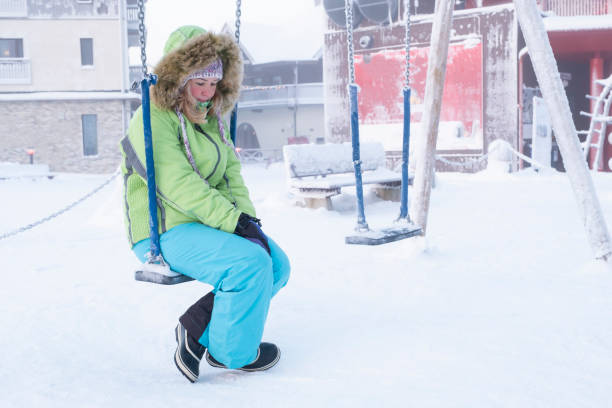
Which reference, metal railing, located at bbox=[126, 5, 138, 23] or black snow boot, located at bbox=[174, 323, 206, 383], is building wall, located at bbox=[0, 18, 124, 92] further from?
black snow boot, located at bbox=[174, 323, 206, 383]

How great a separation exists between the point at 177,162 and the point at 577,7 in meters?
15.3

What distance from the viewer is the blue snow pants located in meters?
2.27

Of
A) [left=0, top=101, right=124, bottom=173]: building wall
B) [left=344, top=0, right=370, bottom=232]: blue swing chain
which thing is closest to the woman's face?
[left=344, top=0, right=370, bottom=232]: blue swing chain

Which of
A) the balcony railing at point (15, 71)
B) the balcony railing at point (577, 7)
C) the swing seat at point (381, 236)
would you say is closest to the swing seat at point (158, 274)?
the swing seat at point (381, 236)

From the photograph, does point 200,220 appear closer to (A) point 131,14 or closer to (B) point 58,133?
(B) point 58,133

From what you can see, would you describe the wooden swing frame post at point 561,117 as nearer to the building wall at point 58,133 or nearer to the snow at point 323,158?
the snow at point 323,158

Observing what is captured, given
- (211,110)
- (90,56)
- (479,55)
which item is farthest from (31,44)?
(211,110)

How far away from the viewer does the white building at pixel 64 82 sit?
21953mm

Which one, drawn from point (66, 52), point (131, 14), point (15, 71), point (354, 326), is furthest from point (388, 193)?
point (131, 14)

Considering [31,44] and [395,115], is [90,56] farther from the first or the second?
[395,115]

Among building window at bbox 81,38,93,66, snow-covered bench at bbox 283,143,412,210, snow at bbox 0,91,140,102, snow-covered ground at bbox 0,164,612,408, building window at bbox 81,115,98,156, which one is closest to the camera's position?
snow-covered ground at bbox 0,164,612,408

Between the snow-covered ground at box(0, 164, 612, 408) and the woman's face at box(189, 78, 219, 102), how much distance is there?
111 centimetres

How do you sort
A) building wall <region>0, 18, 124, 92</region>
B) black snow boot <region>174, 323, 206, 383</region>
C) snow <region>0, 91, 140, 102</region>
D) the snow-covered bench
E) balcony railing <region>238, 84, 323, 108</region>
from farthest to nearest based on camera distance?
balcony railing <region>238, 84, 323, 108</region> → building wall <region>0, 18, 124, 92</region> → snow <region>0, 91, 140, 102</region> → the snow-covered bench → black snow boot <region>174, 323, 206, 383</region>

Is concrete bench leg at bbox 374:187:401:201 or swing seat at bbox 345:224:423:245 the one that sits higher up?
swing seat at bbox 345:224:423:245
